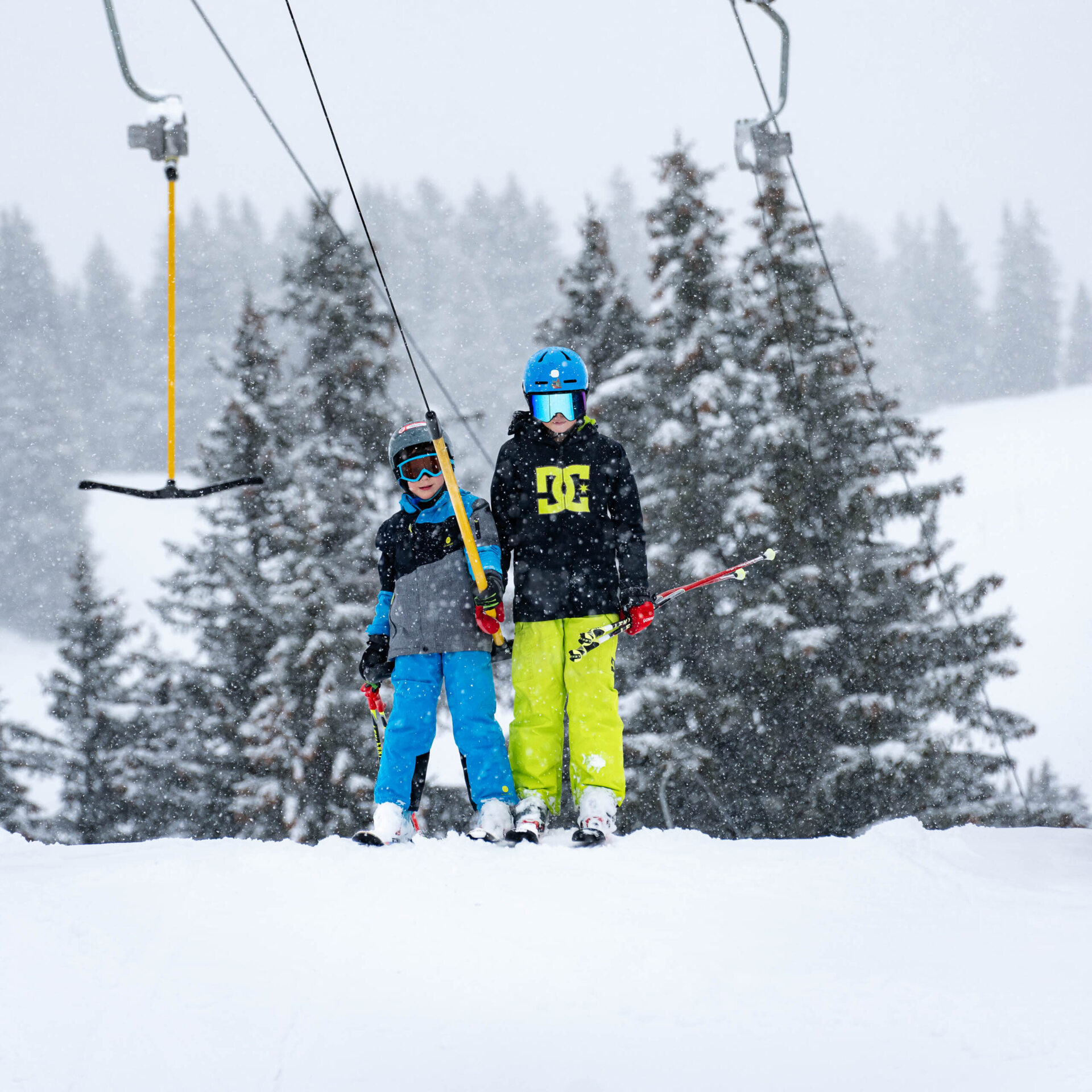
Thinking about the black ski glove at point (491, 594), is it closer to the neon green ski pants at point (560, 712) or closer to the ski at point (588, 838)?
the neon green ski pants at point (560, 712)

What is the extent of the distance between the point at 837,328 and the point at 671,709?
5744 millimetres

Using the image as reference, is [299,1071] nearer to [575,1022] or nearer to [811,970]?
[575,1022]

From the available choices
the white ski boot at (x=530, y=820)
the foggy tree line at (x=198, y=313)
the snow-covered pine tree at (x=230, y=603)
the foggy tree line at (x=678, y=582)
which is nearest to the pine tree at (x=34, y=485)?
the foggy tree line at (x=198, y=313)

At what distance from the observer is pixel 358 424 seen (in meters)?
16.0

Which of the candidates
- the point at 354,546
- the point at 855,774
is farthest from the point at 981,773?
the point at 354,546

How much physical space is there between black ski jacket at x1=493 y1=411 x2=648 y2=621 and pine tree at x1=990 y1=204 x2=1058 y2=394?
5696 centimetres

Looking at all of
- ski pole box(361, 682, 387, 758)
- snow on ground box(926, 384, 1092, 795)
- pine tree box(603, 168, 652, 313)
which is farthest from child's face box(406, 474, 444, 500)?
pine tree box(603, 168, 652, 313)

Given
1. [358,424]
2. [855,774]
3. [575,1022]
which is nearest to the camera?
[575,1022]

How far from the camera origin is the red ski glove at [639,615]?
4.60m

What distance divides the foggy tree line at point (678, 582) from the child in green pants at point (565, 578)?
8.39 m

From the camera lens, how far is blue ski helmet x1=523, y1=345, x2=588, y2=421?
192 inches

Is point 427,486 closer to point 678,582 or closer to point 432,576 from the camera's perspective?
point 432,576

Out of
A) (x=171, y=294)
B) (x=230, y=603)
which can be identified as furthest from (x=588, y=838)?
(x=230, y=603)

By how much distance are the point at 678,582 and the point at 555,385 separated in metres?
9.06
